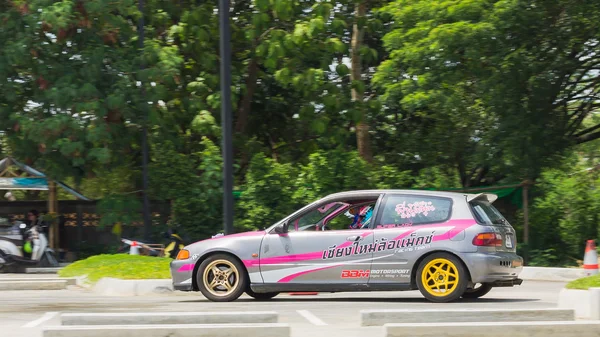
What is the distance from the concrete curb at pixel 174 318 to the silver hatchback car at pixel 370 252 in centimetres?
377

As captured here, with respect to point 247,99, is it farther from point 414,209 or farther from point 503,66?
point 414,209

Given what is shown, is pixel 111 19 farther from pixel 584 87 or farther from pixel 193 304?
pixel 193 304

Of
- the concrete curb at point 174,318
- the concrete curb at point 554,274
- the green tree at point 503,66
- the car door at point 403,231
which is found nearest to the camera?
the concrete curb at point 174,318

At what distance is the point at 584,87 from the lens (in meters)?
24.2

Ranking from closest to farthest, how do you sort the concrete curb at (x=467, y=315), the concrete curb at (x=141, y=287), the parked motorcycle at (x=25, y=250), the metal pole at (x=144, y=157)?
the concrete curb at (x=467, y=315) < the concrete curb at (x=141, y=287) < the parked motorcycle at (x=25, y=250) < the metal pole at (x=144, y=157)

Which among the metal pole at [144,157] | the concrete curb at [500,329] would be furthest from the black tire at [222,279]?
the metal pole at [144,157]

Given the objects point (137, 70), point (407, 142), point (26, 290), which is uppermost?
point (137, 70)

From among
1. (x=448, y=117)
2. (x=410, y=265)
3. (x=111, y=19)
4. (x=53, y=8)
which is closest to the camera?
(x=410, y=265)

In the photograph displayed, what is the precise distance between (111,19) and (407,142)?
8530 millimetres

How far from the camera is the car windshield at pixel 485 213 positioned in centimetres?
1323

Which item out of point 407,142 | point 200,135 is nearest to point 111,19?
point 200,135

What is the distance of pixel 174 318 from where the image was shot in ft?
31.4

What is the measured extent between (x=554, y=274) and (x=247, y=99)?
39.1 feet

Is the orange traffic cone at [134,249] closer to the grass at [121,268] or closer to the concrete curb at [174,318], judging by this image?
the grass at [121,268]
